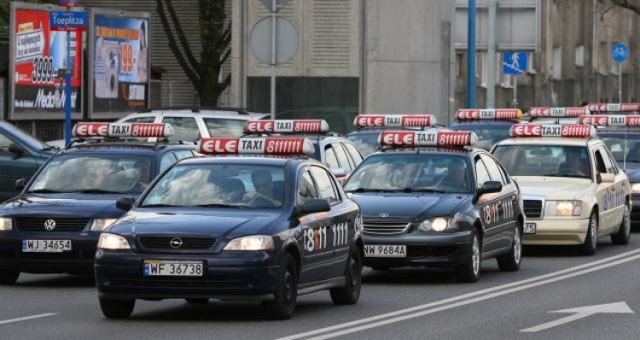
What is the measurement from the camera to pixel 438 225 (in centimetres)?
1864

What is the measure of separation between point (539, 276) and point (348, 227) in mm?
4422

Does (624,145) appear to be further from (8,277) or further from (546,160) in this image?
(8,277)

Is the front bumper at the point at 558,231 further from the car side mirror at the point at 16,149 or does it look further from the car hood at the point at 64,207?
the car side mirror at the point at 16,149

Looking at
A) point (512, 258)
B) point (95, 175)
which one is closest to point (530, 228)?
point (512, 258)

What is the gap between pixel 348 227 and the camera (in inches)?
643

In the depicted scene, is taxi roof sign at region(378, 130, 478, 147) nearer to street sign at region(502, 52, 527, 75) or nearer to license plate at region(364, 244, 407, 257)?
license plate at region(364, 244, 407, 257)

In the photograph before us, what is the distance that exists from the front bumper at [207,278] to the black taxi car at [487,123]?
17.4 metres

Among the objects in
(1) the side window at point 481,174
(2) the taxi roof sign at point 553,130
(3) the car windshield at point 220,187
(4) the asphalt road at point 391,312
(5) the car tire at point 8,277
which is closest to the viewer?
(4) the asphalt road at point 391,312

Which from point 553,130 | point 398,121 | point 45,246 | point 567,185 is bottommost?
point 45,246

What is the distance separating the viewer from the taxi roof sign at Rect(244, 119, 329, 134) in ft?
78.9

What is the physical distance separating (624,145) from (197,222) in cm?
1641

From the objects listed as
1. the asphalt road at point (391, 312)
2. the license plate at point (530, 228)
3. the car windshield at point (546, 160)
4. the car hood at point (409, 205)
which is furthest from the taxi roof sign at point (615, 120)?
the car hood at point (409, 205)

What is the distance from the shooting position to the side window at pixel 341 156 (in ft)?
81.8

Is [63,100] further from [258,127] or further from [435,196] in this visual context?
[435,196]
